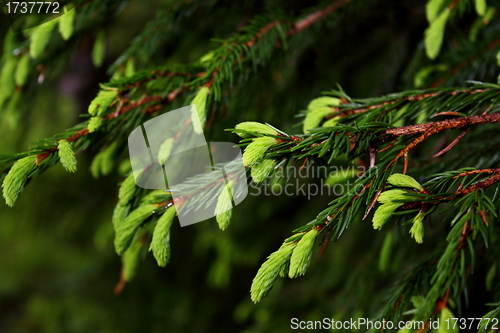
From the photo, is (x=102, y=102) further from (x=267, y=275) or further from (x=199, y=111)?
(x=267, y=275)

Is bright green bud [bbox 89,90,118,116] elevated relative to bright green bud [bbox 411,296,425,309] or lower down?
elevated

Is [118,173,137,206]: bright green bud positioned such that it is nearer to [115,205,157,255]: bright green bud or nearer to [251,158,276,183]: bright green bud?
[115,205,157,255]: bright green bud

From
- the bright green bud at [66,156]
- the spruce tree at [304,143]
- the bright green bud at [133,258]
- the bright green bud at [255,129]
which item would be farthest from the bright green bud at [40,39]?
the bright green bud at [255,129]

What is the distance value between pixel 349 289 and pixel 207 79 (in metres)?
0.98

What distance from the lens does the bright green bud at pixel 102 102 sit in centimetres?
78

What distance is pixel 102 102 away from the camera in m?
0.80

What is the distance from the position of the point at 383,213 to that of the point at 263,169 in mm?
223

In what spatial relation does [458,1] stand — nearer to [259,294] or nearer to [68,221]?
[259,294]

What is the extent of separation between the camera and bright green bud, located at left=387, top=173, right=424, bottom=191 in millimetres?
639

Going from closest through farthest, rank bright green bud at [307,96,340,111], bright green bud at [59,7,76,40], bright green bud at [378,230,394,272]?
bright green bud at [307,96,340,111] → bright green bud at [59,7,76,40] → bright green bud at [378,230,394,272]

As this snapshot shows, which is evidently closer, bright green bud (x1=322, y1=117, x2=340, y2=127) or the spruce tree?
the spruce tree

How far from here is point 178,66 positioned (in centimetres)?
94

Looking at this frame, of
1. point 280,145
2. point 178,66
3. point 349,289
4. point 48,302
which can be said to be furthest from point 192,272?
point 280,145

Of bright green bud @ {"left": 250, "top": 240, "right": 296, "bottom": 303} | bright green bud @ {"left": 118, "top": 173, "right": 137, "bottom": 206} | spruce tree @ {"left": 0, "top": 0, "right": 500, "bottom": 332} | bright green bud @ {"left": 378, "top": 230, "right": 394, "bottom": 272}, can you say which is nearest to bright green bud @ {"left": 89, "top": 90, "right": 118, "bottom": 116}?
spruce tree @ {"left": 0, "top": 0, "right": 500, "bottom": 332}
